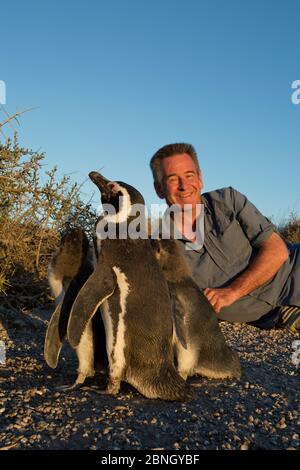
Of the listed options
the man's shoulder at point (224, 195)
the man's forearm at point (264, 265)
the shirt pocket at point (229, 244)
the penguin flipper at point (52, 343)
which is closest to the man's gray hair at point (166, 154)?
the man's shoulder at point (224, 195)

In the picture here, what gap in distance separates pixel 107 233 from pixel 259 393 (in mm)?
1314

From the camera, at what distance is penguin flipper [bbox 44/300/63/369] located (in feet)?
10.2

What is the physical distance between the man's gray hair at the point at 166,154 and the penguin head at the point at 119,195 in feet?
5.97

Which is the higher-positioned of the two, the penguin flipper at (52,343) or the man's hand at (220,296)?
the man's hand at (220,296)

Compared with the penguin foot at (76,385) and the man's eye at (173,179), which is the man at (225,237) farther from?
the penguin foot at (76,385)

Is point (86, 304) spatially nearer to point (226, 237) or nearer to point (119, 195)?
point (119, 195)

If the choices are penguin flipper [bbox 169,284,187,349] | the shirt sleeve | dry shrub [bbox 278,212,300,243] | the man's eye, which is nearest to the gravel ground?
penguin flipper [bbox 169,284,187,349]

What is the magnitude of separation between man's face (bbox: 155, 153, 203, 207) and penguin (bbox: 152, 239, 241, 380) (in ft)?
4.92

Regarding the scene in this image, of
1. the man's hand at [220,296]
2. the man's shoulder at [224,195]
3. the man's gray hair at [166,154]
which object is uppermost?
the man's gray hair at [166,154]

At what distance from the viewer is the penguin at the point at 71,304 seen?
3104 millimetres

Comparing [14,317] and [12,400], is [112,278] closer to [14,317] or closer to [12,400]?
[12,400]

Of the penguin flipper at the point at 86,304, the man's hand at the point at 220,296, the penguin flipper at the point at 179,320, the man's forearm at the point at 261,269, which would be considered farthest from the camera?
the man's forearm at the point at 261,269

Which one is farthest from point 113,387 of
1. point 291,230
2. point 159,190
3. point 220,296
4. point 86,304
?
point 291,230

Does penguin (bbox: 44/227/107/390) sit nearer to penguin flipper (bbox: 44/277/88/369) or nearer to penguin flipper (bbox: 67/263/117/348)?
penguin flipper (bbox: 44/277/88/369)
